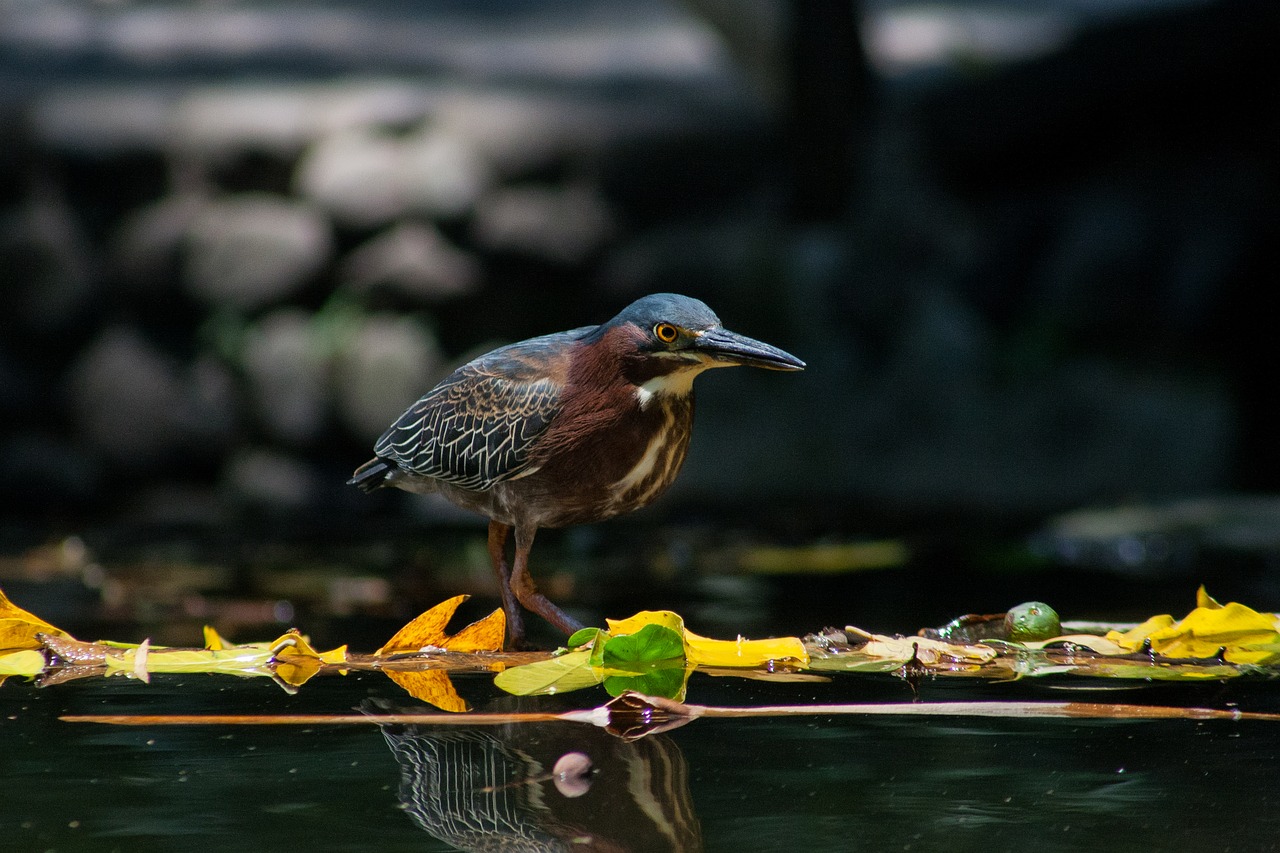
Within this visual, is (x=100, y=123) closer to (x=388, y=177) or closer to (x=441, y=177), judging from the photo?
(x=388, y=177)

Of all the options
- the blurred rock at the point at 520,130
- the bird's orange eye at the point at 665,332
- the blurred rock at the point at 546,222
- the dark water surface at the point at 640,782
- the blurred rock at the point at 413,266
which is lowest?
the dark water surface at the point at 640,782

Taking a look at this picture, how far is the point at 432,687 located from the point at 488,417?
0.78 metres

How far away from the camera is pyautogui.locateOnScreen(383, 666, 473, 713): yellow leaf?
2.81 metres

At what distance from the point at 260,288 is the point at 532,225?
1443mm

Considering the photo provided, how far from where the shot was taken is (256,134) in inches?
320

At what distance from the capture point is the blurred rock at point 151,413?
26.0ft

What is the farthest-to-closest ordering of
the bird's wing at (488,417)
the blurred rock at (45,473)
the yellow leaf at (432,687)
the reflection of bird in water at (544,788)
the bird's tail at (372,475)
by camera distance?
the blurred rock at (45,473), the bird's tail at (372,475), the bird's wing at (488,417), the yellow leaf at (432,687), the reflection of bird in water at (544,788)

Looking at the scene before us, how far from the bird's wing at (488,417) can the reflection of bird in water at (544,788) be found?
3.14 feet

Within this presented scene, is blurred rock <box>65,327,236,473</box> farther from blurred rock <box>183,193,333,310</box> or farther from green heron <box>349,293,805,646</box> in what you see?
green heron <box>349,293,805,646</box>

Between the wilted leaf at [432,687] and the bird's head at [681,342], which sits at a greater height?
the bird's head at [681,342]

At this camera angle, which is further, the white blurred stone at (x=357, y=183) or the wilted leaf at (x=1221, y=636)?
the white blurred stone at (x=357, y=183)

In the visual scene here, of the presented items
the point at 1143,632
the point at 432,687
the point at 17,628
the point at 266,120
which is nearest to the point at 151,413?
the point at 266,120

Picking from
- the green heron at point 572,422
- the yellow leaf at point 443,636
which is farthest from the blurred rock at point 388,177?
the yellow leaf at point 443,636

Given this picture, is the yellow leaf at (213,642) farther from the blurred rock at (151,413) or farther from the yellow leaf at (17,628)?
the blurred rock at (151,413)
